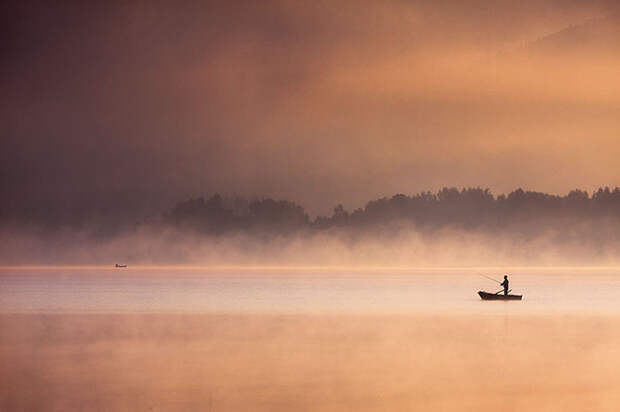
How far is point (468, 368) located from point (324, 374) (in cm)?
443

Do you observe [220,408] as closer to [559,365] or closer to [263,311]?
[559,365]

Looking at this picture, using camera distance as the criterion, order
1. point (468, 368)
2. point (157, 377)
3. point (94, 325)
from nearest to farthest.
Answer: point (157, 377), point (468, 368), point (94, 325)

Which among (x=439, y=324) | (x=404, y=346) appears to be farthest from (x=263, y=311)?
(x=404, y=346)

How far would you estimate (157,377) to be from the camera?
27.9 metres

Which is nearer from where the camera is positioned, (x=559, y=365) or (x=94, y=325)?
(x=559, y=365)

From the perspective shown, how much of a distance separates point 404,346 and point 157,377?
1211 cm

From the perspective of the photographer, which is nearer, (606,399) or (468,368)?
(606,399)

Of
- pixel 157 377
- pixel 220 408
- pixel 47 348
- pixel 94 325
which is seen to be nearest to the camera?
pixel 220 408

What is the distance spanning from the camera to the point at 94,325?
4922 centimetres

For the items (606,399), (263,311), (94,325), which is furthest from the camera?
(263,311)

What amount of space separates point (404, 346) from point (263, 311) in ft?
98.4

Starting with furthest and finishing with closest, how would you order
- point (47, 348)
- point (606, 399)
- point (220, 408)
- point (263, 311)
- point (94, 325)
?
point (263, 311)
point (94, 325)
point (47, 348)
point (606, 399)
point (220, 408)

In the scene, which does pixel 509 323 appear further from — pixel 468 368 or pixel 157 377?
pixel 157 377

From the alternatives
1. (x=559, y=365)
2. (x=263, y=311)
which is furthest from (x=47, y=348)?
(x=263, y=311)
